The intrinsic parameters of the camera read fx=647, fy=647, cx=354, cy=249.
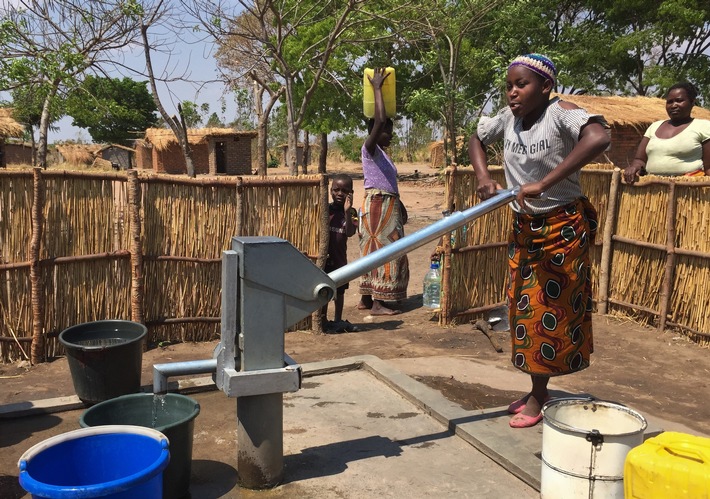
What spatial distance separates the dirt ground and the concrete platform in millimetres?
493

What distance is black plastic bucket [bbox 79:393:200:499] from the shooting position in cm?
270

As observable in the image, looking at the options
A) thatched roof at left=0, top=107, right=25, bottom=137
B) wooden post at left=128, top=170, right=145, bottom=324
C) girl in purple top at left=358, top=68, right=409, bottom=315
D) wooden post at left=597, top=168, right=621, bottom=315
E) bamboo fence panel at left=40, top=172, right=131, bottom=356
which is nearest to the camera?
bamboo fence panel at left=40, top=172, right=131, bottom=356

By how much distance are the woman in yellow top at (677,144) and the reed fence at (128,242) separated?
3143 mm

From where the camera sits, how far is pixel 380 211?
6895 mm

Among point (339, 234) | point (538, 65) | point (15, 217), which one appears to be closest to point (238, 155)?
point (339, 234)

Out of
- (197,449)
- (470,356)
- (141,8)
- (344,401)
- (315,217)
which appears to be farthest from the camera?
(141,8)

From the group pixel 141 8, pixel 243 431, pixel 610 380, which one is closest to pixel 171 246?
pixel 243 431

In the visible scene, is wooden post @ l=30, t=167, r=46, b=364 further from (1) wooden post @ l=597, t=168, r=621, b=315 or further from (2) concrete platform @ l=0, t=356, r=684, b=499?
(1) wooden post @ l=597, t=168, r=621, b=315

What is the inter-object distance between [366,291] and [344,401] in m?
3.32

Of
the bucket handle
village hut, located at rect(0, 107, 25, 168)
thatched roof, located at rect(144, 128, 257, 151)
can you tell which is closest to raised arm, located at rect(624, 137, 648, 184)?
the bucket handle

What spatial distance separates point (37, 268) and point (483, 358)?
3706 millimetres

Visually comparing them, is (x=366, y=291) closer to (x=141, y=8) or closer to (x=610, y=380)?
(x=610, y=380)

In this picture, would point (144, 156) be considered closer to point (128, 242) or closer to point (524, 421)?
point (128, 242)

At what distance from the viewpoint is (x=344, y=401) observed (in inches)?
156
